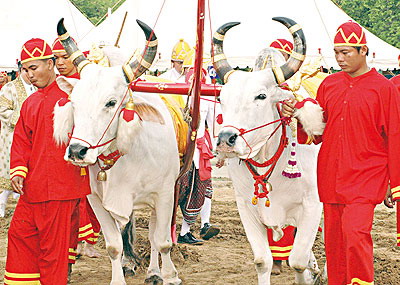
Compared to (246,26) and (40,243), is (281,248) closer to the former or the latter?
(40,243)

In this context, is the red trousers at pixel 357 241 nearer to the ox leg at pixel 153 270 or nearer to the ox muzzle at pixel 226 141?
the ox muzzle at pixel 226 141

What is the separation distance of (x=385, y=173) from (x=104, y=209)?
257 cm

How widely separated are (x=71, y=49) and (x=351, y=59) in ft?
7.50

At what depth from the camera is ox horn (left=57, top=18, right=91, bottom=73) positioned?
573cm

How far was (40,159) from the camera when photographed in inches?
211

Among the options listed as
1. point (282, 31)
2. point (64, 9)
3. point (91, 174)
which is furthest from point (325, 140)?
point (64, 9)

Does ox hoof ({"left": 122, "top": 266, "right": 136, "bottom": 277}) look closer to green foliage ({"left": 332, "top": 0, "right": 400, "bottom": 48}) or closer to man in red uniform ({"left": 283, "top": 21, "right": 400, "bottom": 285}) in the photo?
man in red uniform ({"left": 283, "top": 21, "right": 400, "bottom": 285})

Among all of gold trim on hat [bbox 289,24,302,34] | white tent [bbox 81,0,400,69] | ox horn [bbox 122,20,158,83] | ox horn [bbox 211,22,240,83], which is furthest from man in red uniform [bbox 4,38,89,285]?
white tent [bbox 81,0,400,69]

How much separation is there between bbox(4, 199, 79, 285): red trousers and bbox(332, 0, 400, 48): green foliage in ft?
64.8

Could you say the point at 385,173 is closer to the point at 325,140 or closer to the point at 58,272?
the point at 325,140

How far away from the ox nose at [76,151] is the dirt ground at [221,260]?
7.12 ft

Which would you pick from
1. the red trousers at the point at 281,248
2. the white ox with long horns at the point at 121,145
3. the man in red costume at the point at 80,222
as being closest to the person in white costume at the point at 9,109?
the man in red costume at the point at 80,222

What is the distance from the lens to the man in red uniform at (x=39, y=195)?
17.6ft

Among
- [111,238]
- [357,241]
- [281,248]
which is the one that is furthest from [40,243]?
[357,241]
